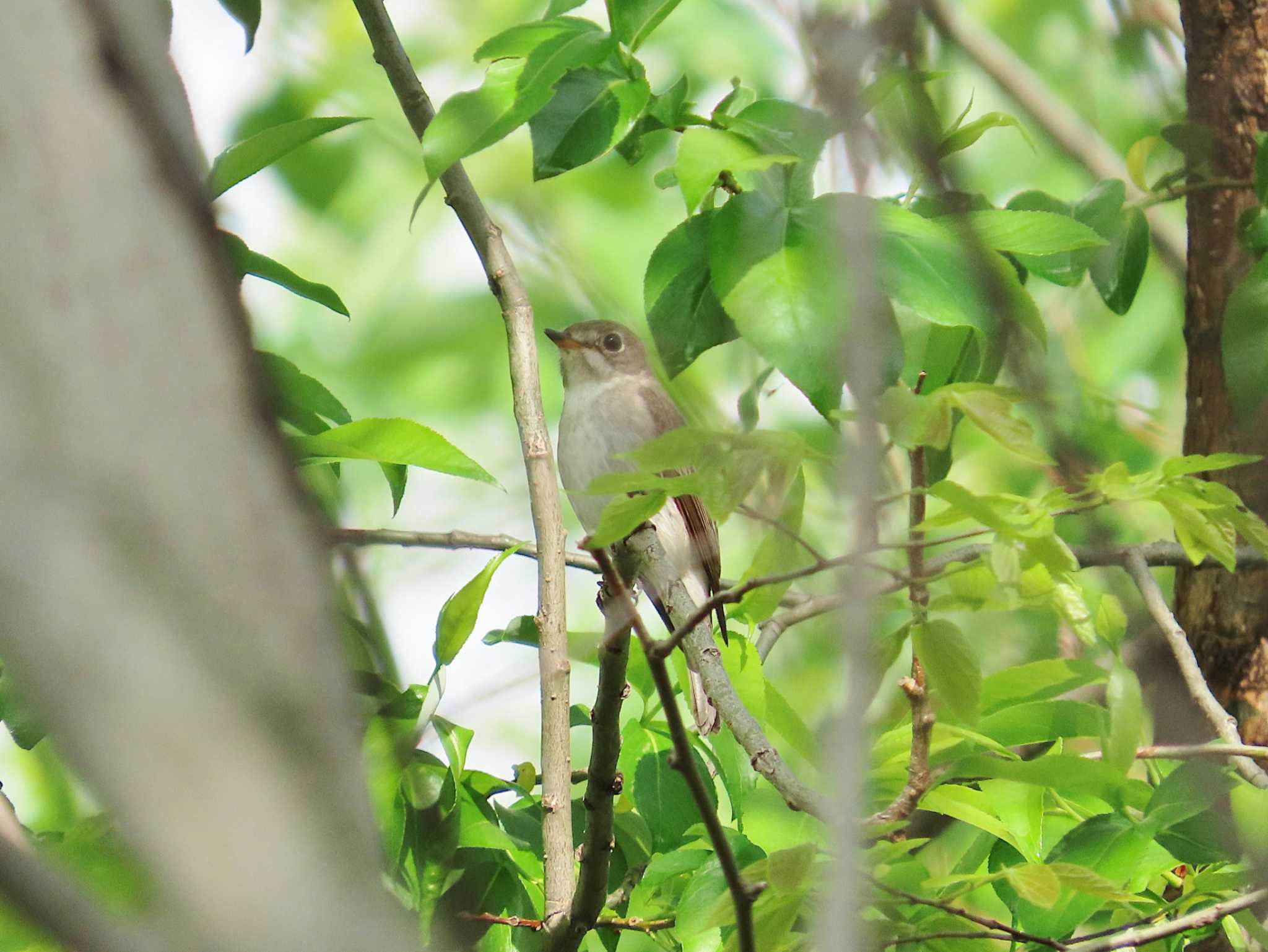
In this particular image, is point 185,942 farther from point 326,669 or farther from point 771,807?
point 771,807

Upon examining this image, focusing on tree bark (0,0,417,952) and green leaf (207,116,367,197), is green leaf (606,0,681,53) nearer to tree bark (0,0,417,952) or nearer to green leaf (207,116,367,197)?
green leaf (207,116,367,197)

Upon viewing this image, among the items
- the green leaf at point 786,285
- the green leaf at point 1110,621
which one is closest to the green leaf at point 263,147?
the green leaf at point 786,285

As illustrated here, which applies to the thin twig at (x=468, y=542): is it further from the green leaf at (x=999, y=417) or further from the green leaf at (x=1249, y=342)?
the green leaf at (x=1249, y=342)

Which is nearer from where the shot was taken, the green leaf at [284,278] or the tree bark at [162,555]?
the tree bark at [162,555]

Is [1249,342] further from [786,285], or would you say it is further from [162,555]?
[162,555]

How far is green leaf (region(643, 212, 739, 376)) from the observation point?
103 inches

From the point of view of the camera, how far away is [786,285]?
217 cm

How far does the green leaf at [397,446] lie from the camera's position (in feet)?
7.49

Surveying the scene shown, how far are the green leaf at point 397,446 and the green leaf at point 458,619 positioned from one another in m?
0.22

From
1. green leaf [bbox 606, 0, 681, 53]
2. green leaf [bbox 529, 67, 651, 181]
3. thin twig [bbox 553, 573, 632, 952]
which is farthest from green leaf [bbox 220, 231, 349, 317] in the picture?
thin twig [bbox 553, 573, 632, 952]

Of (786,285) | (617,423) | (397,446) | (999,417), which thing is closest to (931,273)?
(786,285)

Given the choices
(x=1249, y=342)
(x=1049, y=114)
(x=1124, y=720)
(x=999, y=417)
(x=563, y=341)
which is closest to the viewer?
(x=999, y=417)

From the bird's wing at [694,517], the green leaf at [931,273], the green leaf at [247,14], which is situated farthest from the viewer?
the bird's wing at [694,517]

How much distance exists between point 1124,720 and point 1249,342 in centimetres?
133
